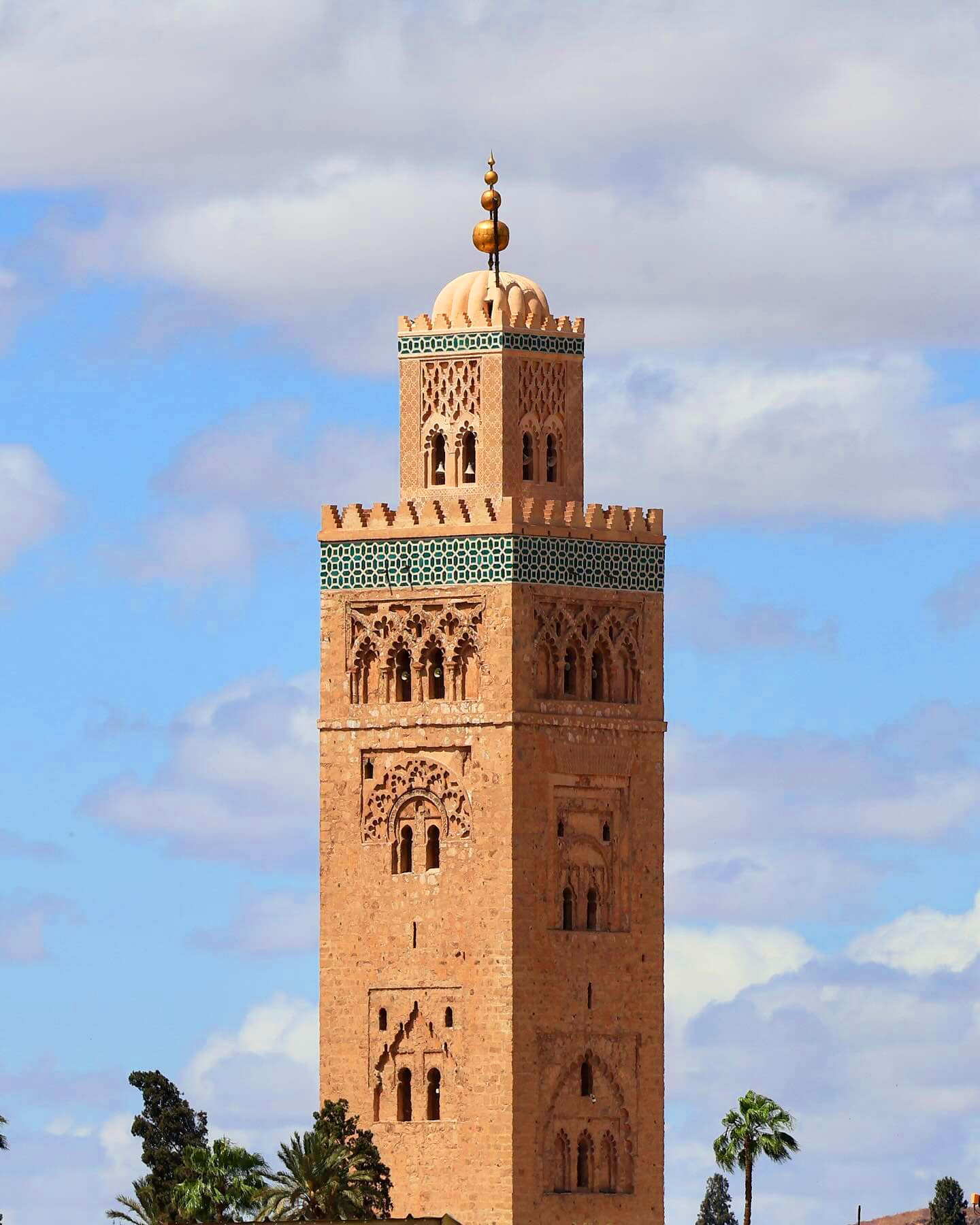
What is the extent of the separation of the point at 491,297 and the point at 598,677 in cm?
661

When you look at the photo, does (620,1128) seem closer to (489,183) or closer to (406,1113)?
(406,1113)

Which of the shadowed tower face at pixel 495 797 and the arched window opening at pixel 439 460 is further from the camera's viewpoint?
the arched window opening at pixel 439 460

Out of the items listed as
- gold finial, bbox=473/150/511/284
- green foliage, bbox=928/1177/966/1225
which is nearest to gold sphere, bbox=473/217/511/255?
gold finial, bbox=473/150/511/284

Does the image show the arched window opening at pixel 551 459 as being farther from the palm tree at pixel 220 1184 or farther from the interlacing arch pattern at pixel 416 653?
the palm tree at pixel 220 1184

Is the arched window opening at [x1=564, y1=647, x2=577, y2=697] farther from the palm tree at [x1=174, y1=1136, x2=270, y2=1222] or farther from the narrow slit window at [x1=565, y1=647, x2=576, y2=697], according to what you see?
the palm tree at [x1=174, y1=1136, x2=270, y2=1222]

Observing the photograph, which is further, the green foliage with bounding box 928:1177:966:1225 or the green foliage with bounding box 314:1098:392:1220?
the green foliage with bounding box 928:1177:966:1225

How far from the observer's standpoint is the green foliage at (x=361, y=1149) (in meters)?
88.9

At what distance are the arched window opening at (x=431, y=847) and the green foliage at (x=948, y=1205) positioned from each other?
1370 inches

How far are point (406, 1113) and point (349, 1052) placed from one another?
147 centimetres

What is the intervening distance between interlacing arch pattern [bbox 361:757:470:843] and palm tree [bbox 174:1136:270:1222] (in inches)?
245

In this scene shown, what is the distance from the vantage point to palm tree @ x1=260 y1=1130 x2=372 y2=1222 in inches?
3460

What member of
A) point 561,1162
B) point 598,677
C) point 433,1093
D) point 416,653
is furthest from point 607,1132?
point 416,653

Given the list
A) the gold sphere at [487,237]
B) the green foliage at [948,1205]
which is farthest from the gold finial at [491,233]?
the green foliage at [948,1205]

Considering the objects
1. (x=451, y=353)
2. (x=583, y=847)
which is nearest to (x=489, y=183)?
(x=451, y=353)
